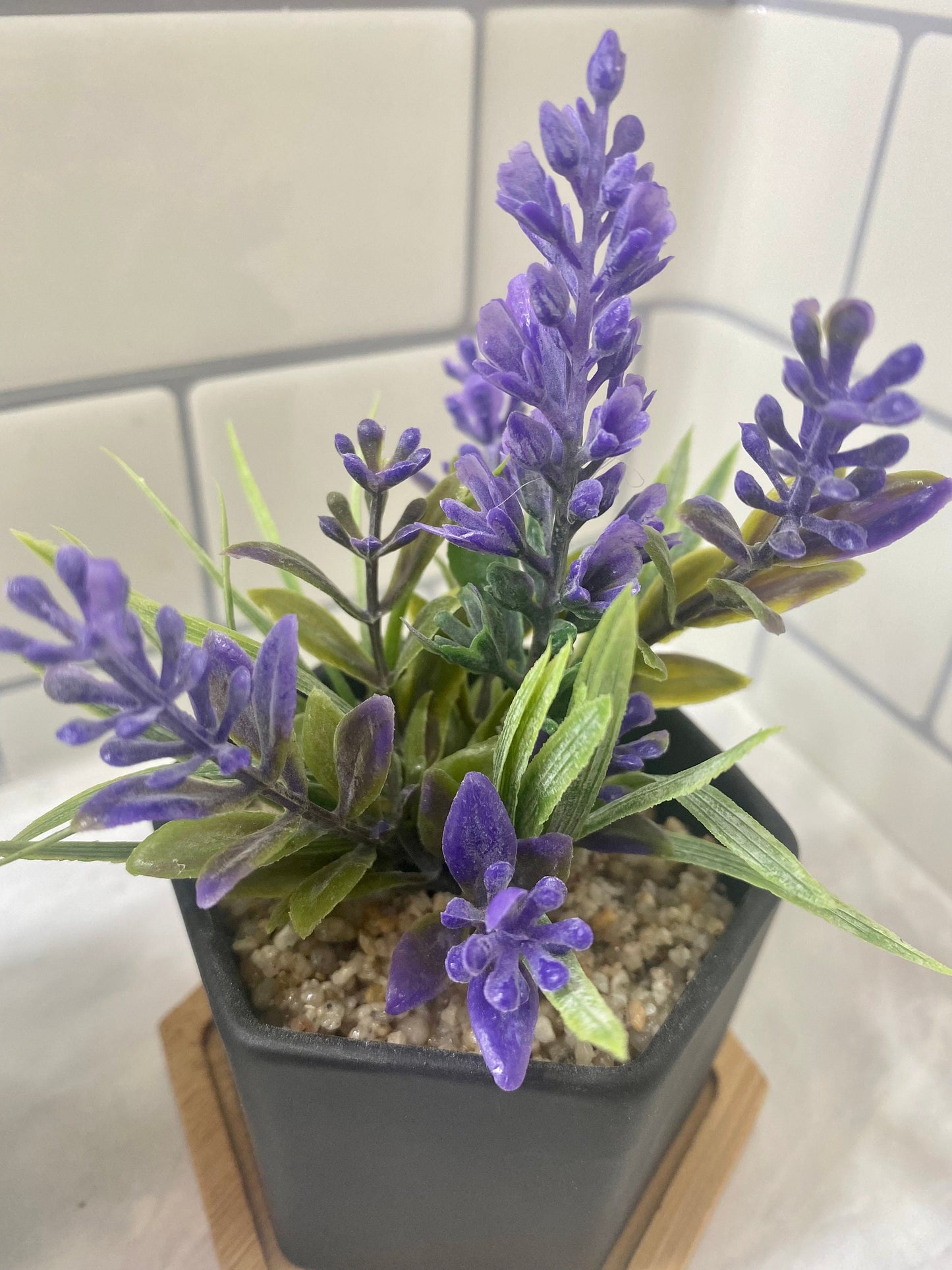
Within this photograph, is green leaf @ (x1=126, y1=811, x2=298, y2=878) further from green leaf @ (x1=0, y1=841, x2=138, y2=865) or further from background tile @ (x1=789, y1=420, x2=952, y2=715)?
background tile @ (x1=789, y1=420, x2=952, y2=715)

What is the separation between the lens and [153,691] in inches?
6.4

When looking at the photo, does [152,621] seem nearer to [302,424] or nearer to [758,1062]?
[302,424]

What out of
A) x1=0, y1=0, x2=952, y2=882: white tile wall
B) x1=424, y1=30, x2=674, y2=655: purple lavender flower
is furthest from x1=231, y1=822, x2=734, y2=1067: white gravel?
x1=0, y1=0, x2=952, y2=882: white tile wall

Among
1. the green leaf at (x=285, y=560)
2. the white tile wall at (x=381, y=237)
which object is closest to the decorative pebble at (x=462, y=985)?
the green leaf at (x=285, y=560)

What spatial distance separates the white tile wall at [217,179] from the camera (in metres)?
0.32

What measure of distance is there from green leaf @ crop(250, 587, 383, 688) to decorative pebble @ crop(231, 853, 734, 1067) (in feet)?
0.23

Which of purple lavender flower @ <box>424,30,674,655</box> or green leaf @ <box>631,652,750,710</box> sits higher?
purple lavender flower @ <box>424,30,674,655</box>

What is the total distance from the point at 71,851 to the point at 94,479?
0.21 metres

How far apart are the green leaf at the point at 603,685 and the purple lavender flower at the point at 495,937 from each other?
2cm

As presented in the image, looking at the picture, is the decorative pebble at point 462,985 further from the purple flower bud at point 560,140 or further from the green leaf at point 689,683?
the purple flower bud at point 560,140

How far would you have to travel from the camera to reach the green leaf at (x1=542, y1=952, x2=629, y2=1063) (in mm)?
170

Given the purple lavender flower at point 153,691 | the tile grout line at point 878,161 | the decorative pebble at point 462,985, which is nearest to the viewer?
the purple lavender flower at point 153,691

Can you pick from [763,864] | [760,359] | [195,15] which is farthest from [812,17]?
[763,864]

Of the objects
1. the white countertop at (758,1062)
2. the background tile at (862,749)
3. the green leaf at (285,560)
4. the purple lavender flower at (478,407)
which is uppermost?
the purple lavender flower at (478,407)
